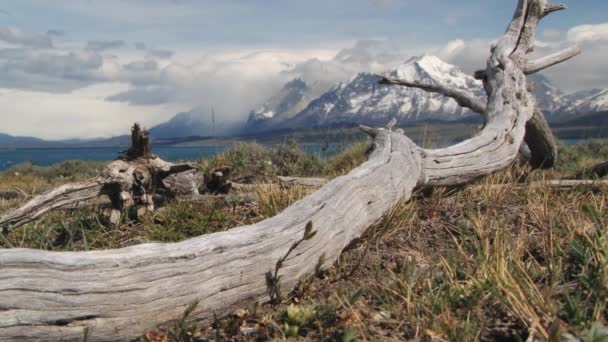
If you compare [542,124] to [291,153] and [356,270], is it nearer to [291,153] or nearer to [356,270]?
[291,153]

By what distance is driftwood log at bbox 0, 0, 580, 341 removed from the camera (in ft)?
9.90

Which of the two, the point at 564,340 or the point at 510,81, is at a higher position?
the point at 510,81

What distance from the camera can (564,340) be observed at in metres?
2.78

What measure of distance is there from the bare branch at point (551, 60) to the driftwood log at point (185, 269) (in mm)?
4900

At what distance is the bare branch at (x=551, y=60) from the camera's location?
923cm

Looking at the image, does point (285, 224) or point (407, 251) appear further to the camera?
point (407, 251)

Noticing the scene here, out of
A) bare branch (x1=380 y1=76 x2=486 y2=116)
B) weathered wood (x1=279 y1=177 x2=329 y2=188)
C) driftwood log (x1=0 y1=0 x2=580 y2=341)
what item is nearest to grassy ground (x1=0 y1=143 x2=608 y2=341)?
driftwood log (x1=0 y1=0 x2=580 y2=341)

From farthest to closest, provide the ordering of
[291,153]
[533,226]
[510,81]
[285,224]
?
[291,153], [510,81], [533,226], [285,224]

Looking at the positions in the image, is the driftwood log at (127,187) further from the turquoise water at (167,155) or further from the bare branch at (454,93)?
the bare branch at (454,93)

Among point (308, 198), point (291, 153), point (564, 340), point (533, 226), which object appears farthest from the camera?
point (291, 153)

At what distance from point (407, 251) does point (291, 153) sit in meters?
7.19

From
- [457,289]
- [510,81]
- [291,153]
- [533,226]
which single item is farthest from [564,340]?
[291,153]

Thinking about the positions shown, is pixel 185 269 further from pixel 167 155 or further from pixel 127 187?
pixel 167 155

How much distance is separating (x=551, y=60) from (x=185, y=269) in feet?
27.7
